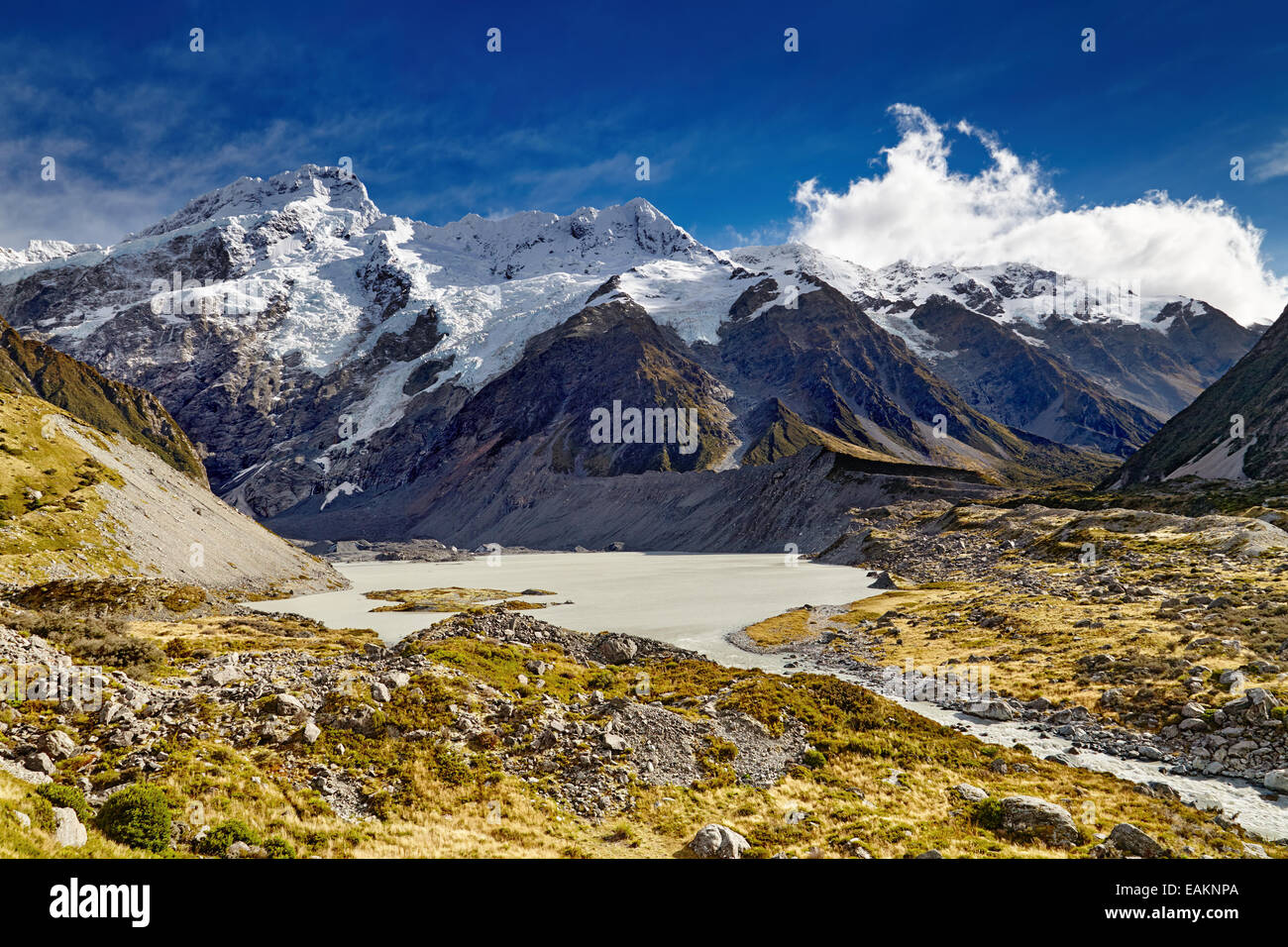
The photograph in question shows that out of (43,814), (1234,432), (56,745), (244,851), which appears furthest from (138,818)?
(1234,432)

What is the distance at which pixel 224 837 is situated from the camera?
568 inches

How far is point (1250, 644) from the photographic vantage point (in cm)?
3306

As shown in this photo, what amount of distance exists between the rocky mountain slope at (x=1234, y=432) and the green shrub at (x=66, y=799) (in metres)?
155

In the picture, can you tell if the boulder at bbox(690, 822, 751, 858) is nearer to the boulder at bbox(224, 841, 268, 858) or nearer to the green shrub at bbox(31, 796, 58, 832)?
the boulder at bbox(224, 841, 268, 858)

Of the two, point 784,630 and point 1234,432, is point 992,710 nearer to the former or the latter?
point 784,630

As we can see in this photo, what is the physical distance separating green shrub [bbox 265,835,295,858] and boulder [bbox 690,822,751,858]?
9.67 metres

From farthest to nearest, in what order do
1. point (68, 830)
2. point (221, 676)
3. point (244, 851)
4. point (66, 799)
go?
point (221, 676) < point (244, 851) < point (66, 799) < point (68, 830)

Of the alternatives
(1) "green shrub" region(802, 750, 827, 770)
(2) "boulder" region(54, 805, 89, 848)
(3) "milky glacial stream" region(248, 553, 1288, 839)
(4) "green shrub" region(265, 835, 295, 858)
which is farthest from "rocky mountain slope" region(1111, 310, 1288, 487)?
(2) "boulder" region(54, 805, 89, 848)

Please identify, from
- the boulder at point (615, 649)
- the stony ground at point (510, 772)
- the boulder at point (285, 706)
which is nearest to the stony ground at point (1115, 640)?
the stony ground at point (510, 772)

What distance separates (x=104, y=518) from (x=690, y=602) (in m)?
63.6

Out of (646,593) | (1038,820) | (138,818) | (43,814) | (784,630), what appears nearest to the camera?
(43,814)
